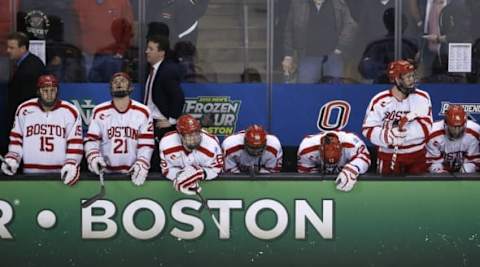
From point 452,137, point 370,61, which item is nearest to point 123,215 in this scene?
point 452,137

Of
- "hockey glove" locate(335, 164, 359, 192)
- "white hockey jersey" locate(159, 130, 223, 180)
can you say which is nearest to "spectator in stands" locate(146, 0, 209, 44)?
"white hockey jersey" locate(159, 130, 223, 180)

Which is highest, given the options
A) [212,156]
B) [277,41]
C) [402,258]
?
[277,41]

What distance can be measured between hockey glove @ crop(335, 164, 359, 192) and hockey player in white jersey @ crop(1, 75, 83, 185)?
194 centimetres

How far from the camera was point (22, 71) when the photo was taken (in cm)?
979

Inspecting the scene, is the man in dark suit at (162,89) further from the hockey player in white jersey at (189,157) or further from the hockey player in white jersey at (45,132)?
the hockey player in white jersey at (189,157)

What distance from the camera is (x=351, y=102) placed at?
34.6 feet

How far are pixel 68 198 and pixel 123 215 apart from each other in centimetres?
39

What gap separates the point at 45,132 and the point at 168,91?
185cm

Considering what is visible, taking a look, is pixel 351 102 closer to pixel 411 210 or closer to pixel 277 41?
pixel 277 41

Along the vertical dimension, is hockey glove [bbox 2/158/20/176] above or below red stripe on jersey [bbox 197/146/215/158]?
below

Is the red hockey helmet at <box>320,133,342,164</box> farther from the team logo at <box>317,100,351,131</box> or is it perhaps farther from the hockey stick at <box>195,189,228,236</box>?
the team logo at <box>317,100,351,131</box>

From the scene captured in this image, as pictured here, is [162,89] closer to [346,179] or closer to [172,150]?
[172,150]

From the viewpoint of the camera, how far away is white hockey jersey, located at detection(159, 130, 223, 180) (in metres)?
7.59

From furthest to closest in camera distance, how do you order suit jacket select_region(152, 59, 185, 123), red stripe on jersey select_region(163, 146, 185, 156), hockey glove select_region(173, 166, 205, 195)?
1. suit jacket select_region(152, 59, 185, 123)
2. red stripe on jersey select_region(163, 146, 185, 156)
3. hockey glove select_region(173, 166, 205, 195)
